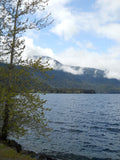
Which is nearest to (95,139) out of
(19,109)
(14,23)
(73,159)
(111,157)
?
(111,157)

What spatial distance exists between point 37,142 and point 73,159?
7.87 m

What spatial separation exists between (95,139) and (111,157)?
731 cm

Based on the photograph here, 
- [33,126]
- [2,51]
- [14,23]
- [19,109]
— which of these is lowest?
[33,126]

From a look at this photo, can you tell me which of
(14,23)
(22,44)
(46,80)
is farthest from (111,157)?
(14,23)

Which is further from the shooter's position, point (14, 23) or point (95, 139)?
point (95, 139)

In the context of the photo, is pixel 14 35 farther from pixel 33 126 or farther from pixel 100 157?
pixel 100 157

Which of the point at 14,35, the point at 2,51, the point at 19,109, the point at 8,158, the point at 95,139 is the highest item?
the point at 14,35

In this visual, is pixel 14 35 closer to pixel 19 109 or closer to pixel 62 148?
pixel 19 109

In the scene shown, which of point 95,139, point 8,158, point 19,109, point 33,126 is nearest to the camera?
point 8,158

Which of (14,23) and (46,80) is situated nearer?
(46,80)

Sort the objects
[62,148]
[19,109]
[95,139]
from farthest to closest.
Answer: [95,139] → [62,148] → [19,109]

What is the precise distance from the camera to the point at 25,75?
45.4 ft

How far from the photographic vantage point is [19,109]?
1353cm

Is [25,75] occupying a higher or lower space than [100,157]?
higher
